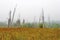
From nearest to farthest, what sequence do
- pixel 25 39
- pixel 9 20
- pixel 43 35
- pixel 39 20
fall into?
Result: pixel 25 39 < pixel 43 35 < pixel 9 20 < pixel 39 20

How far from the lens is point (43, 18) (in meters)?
20.0

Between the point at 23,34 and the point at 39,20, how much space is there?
13172mm

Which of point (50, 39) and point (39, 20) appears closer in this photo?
point (50, 39)

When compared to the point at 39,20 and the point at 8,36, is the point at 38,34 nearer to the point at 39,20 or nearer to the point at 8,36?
the point at 8,36

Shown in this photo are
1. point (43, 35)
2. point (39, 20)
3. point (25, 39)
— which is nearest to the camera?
point (25, 39)

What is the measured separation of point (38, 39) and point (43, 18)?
13814 mm

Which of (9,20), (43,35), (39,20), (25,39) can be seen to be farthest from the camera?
(39,20)

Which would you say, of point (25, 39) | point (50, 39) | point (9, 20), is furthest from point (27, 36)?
point (9, 20)

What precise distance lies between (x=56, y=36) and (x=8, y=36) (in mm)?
1725

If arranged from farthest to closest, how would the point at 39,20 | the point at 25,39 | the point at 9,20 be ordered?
the point at 39,20 < the point at 9,20 < the point at 25,39

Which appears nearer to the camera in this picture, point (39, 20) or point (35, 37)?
point (35, 37)

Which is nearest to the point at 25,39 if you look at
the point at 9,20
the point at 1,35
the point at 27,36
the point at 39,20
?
the point at 27,36

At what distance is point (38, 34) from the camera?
6.78 meters

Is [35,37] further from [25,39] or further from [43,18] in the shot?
[43,18]
